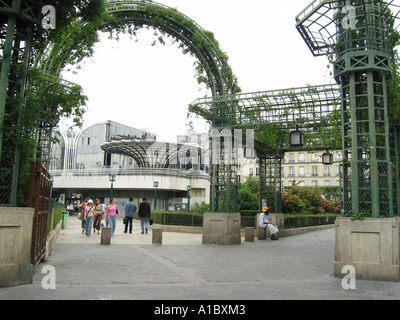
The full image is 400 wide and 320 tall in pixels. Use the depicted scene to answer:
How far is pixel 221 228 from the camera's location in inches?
587

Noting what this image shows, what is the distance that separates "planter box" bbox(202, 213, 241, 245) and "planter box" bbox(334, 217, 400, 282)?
6992 mm

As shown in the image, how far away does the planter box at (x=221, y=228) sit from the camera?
14852 millimetres

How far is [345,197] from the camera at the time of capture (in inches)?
344

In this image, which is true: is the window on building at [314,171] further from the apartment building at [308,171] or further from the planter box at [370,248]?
the planter box at [370,248]

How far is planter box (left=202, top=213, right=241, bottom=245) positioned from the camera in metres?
14.9

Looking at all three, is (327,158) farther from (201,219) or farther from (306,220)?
(306,220)

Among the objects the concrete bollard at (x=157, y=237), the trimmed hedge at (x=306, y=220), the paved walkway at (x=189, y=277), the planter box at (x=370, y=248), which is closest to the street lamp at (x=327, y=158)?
the paved walkway at (x=189, y=277)

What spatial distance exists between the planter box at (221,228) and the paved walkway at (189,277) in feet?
9.00

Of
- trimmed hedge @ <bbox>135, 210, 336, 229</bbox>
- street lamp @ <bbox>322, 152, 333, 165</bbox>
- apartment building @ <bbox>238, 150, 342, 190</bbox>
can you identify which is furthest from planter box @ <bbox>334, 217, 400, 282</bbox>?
apartment building @ <bbox>238, 150, 342, 190</bbox>

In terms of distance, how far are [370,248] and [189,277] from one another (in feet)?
12.9

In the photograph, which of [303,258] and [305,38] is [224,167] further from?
[305,38]

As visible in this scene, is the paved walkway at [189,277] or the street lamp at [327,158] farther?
the street lamp at [327,158]
